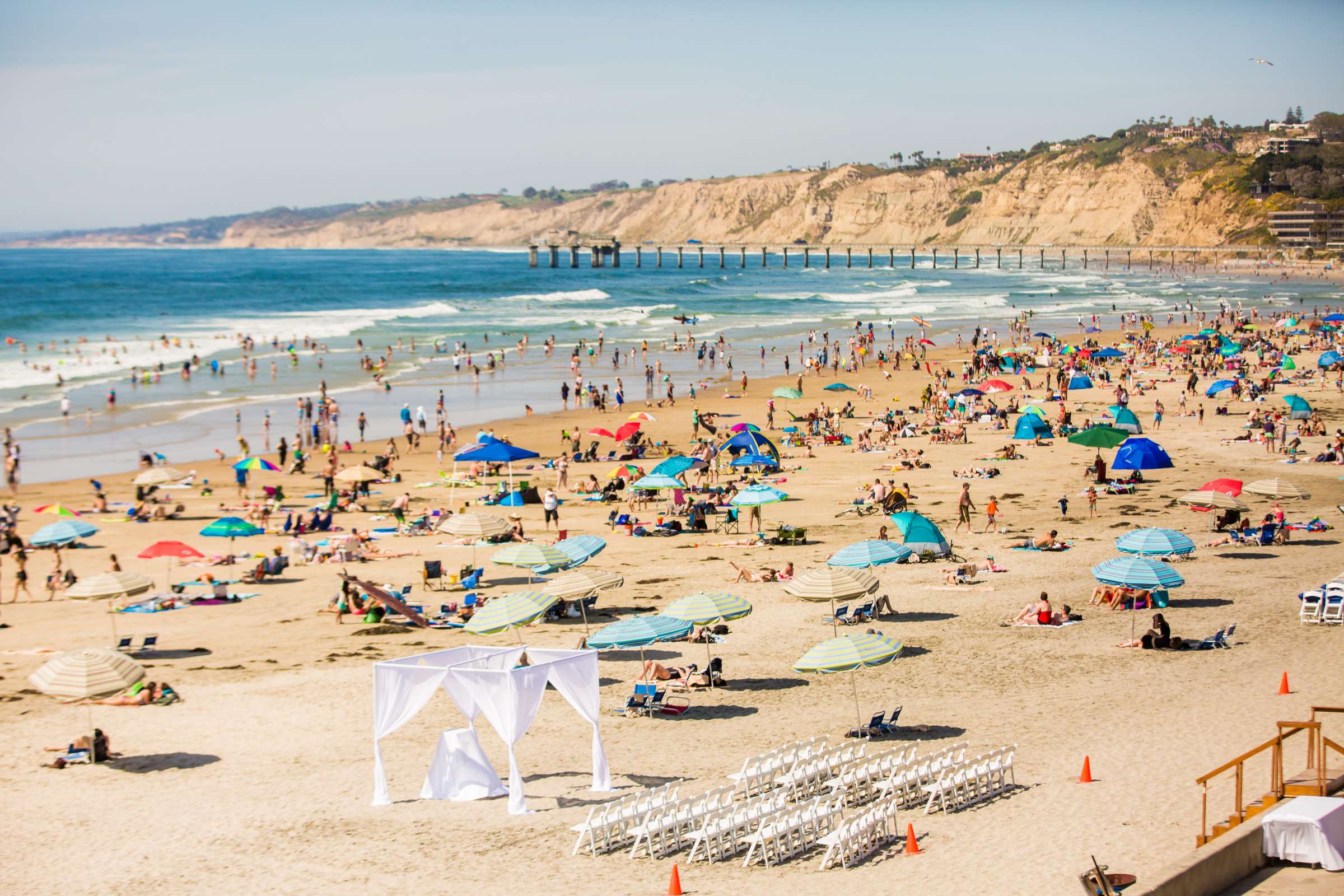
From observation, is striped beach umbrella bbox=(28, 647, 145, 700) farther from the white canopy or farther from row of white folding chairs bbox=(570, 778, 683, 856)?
row of white folding chairs bbox=(570, 778, 683, 856)

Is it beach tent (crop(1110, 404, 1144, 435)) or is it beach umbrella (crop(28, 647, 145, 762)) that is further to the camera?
beach tent (crop(1110, 404, 1144, 435))

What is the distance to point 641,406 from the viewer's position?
41375mm

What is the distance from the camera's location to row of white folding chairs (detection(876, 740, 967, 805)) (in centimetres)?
1104

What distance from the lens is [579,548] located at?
19.3 meters

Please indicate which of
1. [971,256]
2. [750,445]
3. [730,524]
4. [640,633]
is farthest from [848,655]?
[971,256]

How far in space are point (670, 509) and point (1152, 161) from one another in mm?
167303

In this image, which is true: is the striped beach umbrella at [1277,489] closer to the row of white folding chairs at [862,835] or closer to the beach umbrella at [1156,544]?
the beach umbrella at [1156,544]

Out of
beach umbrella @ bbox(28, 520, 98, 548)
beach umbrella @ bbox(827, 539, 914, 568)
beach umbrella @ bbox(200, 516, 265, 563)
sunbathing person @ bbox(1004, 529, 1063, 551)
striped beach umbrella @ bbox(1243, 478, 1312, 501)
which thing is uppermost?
striped beach umbrella @ bbox(1243, 478, 1312, 501)

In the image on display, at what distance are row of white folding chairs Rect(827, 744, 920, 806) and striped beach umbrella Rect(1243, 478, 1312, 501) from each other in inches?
488

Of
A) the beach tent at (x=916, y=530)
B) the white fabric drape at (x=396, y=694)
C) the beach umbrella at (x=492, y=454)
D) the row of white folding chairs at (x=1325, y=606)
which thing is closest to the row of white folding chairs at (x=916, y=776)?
the white fabric drape at (x=396, y=694)

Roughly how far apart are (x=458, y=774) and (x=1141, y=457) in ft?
54.9

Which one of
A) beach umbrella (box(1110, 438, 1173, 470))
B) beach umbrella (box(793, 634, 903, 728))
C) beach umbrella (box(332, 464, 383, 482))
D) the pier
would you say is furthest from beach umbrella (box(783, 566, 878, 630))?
the pier

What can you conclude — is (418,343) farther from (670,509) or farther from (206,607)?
(206,607)

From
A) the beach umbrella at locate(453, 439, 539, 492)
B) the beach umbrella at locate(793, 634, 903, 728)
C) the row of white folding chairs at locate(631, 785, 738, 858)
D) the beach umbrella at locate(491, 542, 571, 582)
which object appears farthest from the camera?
the beach umbrella at locate(453, 439, 539, 492)
